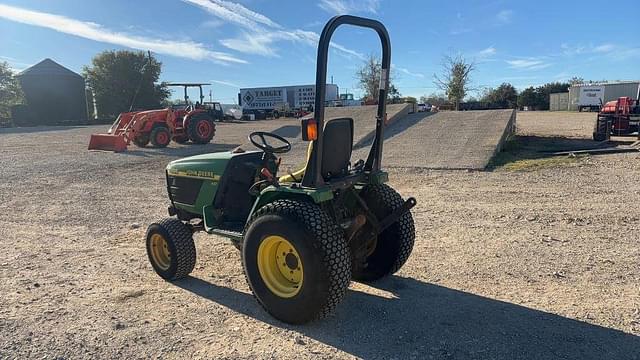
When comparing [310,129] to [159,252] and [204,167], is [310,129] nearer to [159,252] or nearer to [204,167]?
[204,167]

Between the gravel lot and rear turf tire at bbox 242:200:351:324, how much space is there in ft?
0.70

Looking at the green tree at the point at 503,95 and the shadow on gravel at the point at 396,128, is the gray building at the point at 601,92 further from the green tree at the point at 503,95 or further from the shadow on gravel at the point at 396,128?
the shadow on gravel at the point at 396,128

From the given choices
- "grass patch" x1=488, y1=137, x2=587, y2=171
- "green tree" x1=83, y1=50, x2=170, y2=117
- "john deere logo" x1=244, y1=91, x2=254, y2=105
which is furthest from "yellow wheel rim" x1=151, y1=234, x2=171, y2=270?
"john deere logo" x1=244, y1=91, x2=254, y2=105

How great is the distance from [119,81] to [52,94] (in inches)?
264

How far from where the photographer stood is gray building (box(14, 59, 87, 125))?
42.2 metres

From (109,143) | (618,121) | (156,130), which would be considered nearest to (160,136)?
(156,130)

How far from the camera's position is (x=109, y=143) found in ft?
53.2

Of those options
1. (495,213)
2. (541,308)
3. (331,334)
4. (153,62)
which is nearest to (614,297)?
(541,308)

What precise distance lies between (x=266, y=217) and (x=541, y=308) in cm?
233

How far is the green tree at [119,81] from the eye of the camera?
47.5 m

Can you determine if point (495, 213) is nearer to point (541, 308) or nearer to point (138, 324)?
point (541, 308)

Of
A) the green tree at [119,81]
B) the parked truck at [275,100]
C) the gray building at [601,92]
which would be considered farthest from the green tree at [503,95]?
the green tree at [119,81]

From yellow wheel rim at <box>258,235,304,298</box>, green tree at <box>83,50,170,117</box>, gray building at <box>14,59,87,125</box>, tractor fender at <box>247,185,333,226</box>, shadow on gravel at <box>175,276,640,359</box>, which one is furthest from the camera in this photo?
green tree at <box>83,50,170,117</box>

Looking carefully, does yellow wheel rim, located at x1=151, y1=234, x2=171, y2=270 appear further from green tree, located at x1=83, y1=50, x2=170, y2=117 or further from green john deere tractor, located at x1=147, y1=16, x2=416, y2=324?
green tree, located at x1=83, y1=50, x2=170, y2=117
